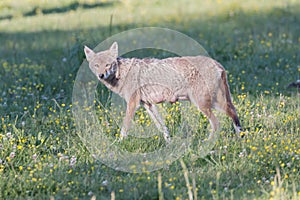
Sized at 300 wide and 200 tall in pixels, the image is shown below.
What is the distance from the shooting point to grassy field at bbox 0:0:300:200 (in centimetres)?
530

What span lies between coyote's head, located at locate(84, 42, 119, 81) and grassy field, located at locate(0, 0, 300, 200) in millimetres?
690

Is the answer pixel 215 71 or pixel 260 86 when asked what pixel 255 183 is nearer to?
pixel 215 71

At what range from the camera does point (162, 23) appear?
13.5 m

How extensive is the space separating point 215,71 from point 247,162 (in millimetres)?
1026

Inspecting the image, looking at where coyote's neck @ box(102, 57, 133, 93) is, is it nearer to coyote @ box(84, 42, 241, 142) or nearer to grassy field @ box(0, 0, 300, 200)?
coyote @ box(84, 42, 241, 142)

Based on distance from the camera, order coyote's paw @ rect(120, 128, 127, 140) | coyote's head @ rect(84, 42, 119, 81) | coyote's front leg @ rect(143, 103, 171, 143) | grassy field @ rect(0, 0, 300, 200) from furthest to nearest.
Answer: coyote's front leg @ rect(143, 103, 171, 143), coyote's paw @ rect(120, 128, 127, 140), coyote's head @ rect(84, 42, 119, 81), grassy field @ rect(0, 0, 300, 200)

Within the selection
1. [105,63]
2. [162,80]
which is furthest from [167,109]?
[105,63]

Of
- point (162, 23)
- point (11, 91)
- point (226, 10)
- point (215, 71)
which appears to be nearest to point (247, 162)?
point (215, 71)

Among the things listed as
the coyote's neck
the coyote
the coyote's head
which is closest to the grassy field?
the coyote

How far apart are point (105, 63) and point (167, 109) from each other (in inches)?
51.7

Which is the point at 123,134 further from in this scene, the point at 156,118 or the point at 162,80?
the point at 162,80

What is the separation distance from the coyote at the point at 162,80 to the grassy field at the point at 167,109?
0.39 meters

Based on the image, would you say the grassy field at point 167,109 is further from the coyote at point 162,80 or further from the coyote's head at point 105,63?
the coyote's head at point 105,63

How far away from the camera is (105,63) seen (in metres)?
6.07
